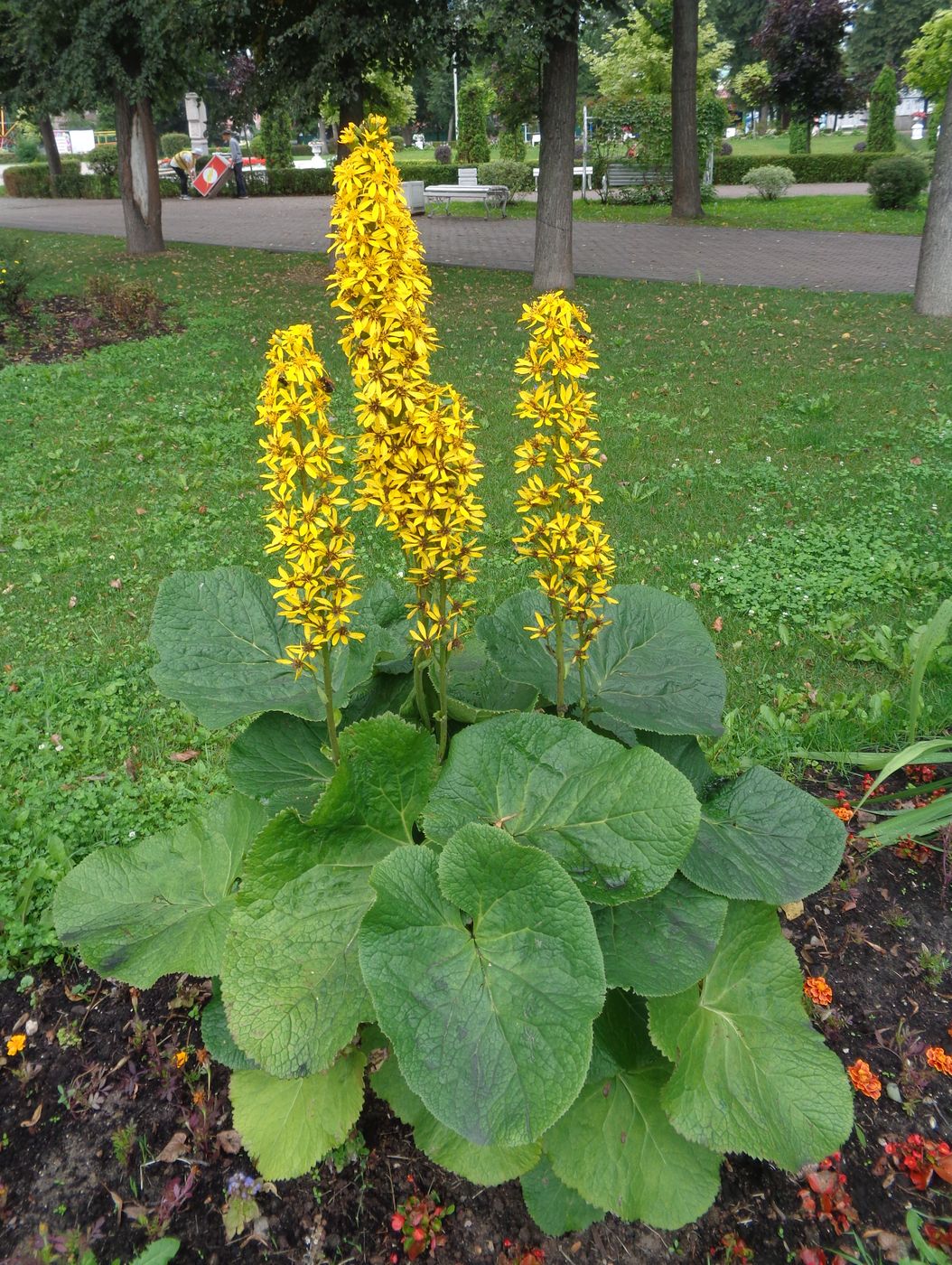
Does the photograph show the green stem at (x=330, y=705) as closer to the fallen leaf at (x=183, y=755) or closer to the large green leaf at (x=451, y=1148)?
the large green leaf at (x=451, y=1148)

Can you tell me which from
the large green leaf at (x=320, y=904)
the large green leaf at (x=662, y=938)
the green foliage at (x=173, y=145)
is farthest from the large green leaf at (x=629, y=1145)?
the green foliage at (x=173, y=145)

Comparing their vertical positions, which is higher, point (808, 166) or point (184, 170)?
point (184, 170)

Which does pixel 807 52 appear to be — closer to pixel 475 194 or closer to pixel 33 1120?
pixel 475 194

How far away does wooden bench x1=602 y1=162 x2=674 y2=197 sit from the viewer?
83.2ft

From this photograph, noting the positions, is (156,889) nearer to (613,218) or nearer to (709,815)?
(709,815)

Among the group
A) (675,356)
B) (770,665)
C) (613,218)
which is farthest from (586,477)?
(613,218)

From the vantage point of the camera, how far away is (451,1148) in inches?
69.7

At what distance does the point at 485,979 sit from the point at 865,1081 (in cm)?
117

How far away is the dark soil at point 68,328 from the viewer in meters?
9.65

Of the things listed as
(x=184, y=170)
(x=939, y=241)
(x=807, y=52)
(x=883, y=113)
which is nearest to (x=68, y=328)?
(x=939, y=241)

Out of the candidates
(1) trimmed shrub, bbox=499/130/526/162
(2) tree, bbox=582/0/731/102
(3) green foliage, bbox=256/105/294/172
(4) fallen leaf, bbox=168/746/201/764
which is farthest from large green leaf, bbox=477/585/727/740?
(3) green foliage, bbox=256/105/294/172

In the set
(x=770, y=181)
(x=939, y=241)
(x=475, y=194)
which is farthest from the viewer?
(x=770, y=181)

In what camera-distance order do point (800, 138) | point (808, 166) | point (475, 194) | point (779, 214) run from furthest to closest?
point (800, 138) → point (808, 166) → point (475, 194) → point (779, 214)

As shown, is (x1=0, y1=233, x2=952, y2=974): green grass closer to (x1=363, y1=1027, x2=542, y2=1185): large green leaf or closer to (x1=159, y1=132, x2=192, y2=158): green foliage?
(x1=363, y1=1027, x2=542, y2=1185): large green leaf
